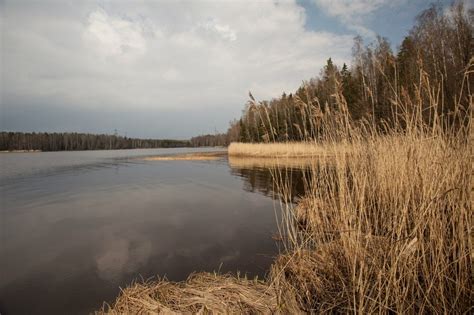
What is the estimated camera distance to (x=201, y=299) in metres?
2.84

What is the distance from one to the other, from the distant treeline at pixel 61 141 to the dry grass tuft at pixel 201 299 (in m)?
127

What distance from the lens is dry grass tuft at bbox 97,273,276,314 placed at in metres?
2.61

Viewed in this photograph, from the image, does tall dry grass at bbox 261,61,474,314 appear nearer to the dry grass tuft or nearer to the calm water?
the dry grass tuft

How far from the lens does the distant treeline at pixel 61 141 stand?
9674 cm

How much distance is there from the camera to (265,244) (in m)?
5.39

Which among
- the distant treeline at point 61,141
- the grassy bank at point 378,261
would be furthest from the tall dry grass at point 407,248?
the distant treeline at point 61,141

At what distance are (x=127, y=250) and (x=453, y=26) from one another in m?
24.2

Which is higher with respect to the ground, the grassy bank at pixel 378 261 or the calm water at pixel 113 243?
the grassy bank at pixel 378 261

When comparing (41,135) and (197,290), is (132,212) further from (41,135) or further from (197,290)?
(41,135)

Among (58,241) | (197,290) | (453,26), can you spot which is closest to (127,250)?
(58,241)

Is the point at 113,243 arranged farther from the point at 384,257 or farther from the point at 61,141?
the point at 61,141

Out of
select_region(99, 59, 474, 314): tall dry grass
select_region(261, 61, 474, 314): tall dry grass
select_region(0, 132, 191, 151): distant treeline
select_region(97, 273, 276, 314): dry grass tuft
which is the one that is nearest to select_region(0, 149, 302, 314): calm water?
select_region(97, 273, 276, 314): dry grass tuft

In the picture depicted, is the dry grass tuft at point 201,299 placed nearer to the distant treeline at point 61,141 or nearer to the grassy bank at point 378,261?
the grassy bank at point 378,261

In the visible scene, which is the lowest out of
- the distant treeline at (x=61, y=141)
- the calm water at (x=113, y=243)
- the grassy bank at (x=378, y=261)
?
the calm water at (x=113, y=243)
